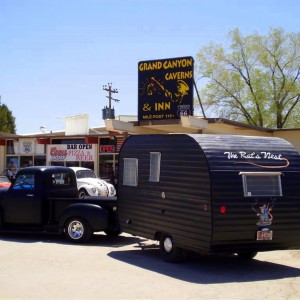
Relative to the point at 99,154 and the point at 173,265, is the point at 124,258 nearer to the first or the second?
the point at 173,265

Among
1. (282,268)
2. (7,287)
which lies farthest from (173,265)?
(7,287)

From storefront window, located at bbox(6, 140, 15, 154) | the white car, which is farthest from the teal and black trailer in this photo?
storefront window, located at bbox(6, 140, 15, 154)

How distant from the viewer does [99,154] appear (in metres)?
33.0

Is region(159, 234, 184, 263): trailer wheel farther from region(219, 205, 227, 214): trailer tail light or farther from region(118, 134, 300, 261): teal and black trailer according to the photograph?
region(219, 205, 227, 214): trailer tail light

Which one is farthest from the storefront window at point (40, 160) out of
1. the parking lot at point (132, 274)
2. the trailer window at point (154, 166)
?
the trailer window at point (154, 166)

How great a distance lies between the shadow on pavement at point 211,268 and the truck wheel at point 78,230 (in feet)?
4.02

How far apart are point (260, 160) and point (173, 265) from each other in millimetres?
2553

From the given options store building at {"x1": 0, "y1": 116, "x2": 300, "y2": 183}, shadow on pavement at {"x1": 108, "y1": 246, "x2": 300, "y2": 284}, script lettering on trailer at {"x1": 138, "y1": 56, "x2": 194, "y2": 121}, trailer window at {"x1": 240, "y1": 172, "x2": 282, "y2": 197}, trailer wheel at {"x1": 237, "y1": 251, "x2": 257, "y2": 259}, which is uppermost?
script lettering on trailer at {"x1": 138, "y1": 56, "x2": 194, "y2": 121}

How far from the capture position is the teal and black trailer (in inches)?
351

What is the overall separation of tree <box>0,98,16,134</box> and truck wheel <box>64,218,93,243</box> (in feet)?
145

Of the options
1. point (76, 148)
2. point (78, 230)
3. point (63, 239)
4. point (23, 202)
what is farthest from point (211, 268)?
point (76, 148)

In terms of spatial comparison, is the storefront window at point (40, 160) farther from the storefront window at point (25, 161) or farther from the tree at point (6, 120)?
the tree at point (6, 120)

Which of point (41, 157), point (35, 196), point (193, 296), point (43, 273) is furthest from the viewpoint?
point (41, 157)

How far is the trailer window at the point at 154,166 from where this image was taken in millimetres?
10337
